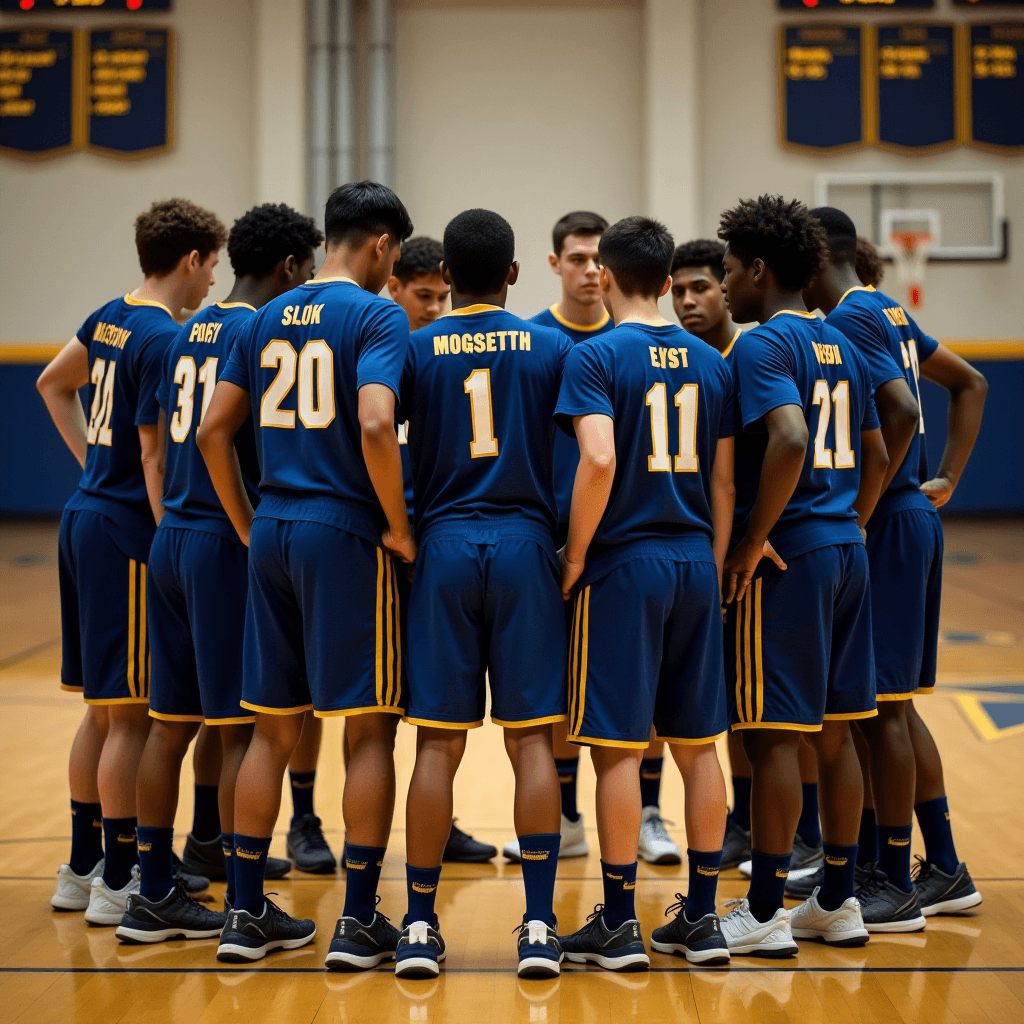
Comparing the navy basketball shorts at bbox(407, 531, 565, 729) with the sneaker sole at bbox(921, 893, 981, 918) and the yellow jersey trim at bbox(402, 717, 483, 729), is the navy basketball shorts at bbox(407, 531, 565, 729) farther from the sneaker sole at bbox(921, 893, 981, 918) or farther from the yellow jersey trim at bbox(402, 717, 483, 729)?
the sneaker sole at bbox(921, 893, 981, 918)

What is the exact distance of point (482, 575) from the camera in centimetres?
311

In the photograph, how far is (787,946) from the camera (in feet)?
10.5

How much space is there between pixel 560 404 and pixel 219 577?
1161 millimetres

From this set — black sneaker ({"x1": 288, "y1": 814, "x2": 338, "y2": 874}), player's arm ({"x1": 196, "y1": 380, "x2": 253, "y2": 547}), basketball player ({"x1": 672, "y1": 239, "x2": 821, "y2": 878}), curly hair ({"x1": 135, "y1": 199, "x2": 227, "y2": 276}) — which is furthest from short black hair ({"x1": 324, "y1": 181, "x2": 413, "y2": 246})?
black sneaker ({"x1": 288, "y1": 814, "x2": 338, "y2": 874})

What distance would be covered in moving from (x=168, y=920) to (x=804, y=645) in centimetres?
205

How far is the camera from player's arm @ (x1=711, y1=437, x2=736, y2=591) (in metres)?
3.29

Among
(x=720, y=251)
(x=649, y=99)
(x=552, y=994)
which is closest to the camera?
(x=552, y=994)

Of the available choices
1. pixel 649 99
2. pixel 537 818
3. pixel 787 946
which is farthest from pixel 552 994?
pixel 649 99

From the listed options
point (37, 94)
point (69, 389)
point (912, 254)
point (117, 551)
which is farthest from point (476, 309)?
point (37, 94)

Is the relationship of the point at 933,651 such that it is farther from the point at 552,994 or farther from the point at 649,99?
the point at 649,99

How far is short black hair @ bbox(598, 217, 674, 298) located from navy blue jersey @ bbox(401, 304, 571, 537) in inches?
11.9

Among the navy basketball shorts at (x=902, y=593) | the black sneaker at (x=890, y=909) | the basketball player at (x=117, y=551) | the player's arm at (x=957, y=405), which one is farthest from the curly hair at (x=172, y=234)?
the black sneaker at (x=890, y=909)

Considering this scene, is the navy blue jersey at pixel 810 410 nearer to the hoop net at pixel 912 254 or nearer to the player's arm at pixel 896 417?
the player's arm at pixel 896 417

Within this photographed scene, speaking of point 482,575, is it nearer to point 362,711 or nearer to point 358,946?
point 362,711
